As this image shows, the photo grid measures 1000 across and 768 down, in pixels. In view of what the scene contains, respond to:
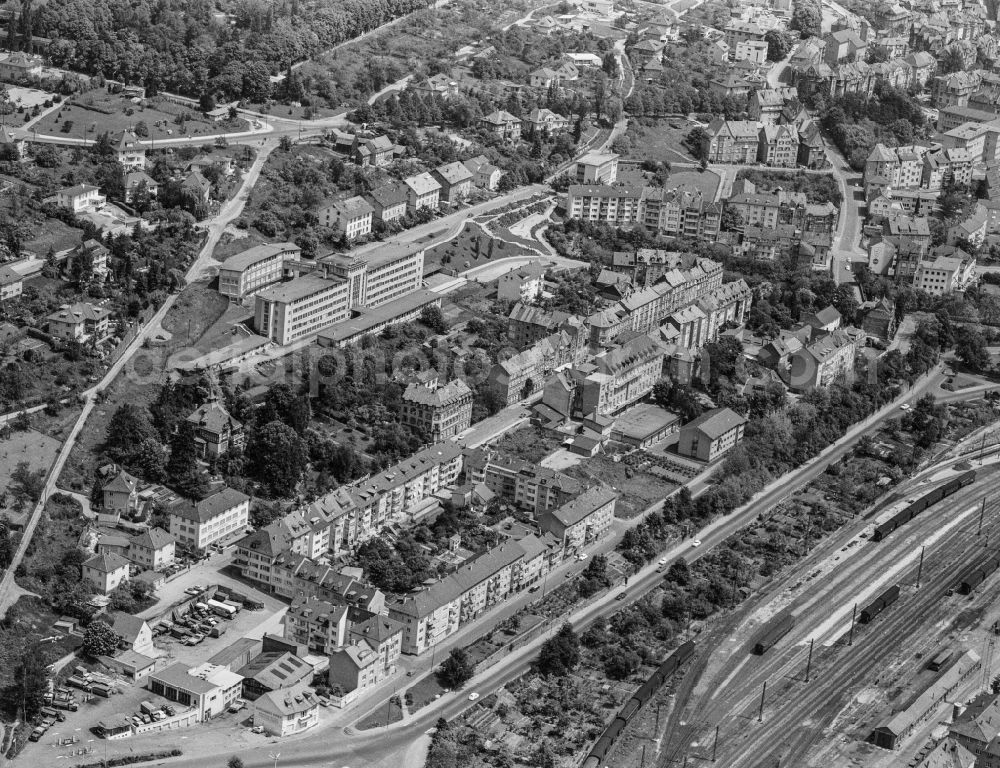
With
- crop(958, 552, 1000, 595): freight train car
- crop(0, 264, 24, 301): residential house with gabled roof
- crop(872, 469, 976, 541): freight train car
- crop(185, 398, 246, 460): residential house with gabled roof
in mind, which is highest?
crop(0, 264, 24, 301): residential house with gabled roof

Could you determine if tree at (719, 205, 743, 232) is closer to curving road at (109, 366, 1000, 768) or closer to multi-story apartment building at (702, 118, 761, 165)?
multi-story apartment building at (702, 118, 761, 165)

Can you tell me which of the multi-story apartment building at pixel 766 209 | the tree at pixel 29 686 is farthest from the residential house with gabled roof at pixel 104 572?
the multi-story apartment building at pixel 766 209

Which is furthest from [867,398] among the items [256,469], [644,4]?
[644,4]

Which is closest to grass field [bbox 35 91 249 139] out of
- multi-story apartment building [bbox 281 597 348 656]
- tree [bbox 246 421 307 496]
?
tree [bbox 246 421 307 496]

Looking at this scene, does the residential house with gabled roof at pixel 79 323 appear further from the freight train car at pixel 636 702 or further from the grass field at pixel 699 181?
the grass field at pixel 699 181

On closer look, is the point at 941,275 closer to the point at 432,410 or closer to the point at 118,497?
the point at 432,410

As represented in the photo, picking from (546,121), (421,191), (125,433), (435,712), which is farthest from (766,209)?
(435,712)
